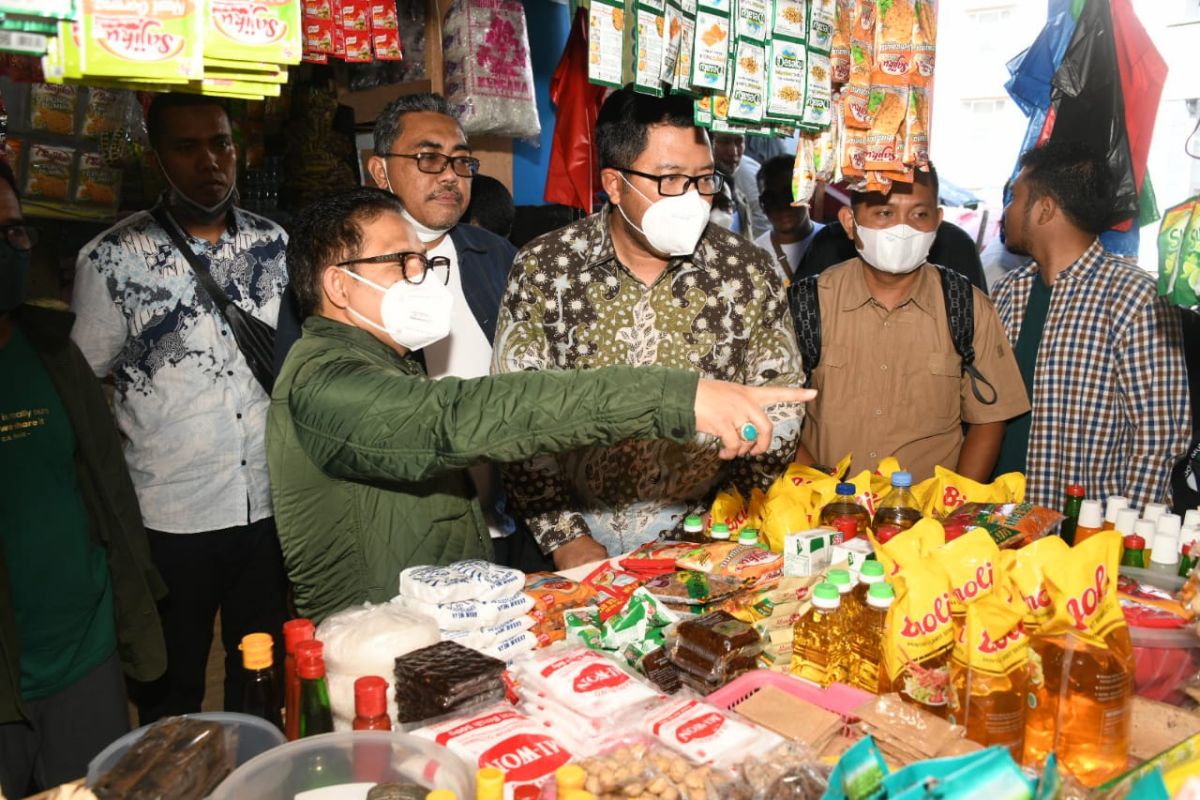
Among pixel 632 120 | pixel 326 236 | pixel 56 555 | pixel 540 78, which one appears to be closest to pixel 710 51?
pixel 632 120

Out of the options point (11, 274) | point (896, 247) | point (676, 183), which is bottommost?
point (11, 274)

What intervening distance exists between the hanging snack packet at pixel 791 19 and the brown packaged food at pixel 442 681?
193 cm

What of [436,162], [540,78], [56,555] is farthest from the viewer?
[540,78]

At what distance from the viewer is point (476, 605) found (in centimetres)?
170

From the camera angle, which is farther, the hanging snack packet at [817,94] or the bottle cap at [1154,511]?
the hanging snack packet at [817,94]

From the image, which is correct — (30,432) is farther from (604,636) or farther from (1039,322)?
(1039,322)

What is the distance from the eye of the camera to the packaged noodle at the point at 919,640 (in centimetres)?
145

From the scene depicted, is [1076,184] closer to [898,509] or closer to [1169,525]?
[1169,525]

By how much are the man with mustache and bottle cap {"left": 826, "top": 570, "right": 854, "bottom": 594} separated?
1582 millimetres

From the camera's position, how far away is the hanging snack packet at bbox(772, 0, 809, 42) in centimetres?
254

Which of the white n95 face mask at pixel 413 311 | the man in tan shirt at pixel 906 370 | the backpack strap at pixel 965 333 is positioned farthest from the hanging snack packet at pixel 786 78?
the white n95 face mask at pixel 413 311

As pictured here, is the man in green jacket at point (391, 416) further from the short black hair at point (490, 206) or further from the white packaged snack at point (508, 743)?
the short black hair at point (490, 206)

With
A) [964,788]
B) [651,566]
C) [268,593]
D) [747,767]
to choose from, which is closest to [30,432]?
[268,593]

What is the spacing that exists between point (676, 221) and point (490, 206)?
180 centimetres
